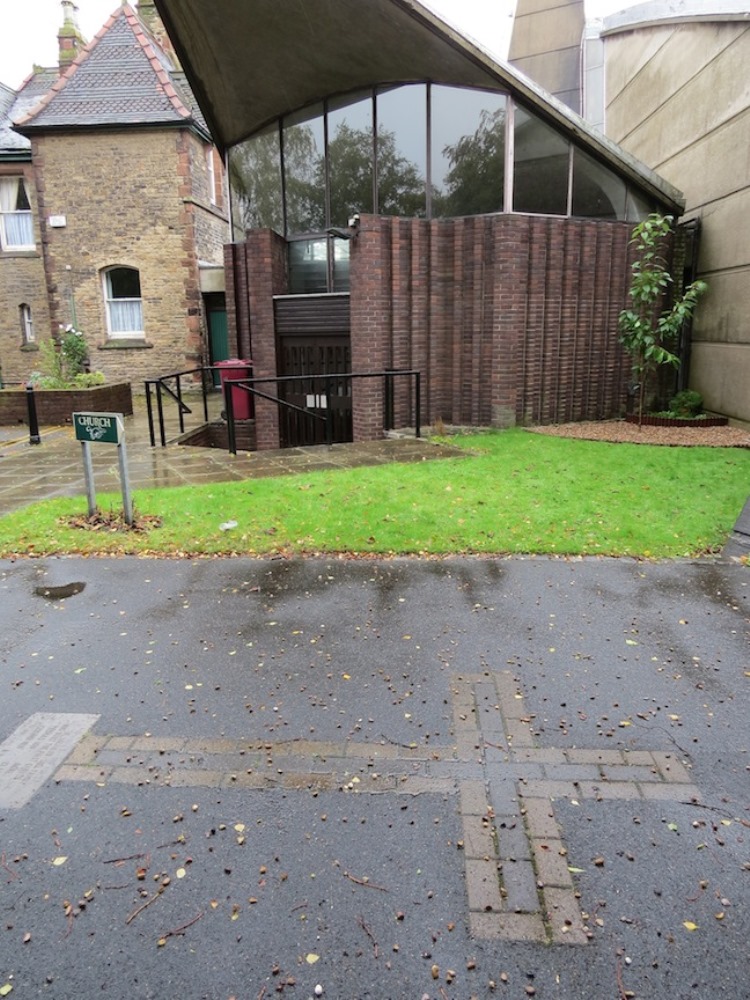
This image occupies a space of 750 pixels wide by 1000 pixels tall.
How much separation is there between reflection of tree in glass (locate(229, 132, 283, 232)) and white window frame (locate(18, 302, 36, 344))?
33.3ft

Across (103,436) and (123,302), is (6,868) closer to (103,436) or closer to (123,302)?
(103,436)

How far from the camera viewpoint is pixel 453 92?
37.3 feet

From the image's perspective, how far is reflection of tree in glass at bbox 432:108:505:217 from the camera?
1135 centimetres

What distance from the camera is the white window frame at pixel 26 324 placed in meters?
20.8

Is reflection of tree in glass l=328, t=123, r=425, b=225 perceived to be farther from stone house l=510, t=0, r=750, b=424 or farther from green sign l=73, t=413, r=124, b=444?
green sign l=73, t=413, r=124, b=444

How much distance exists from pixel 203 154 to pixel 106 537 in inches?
675

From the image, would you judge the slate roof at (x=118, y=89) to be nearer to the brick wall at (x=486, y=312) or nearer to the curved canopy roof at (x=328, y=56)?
the curved canopy roof at (x=328, y=56)

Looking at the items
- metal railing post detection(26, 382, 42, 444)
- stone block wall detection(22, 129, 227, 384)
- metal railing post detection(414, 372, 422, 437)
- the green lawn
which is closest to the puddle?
the green lawn

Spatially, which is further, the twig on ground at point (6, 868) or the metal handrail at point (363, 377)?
the metal handrail at point (363, 377)

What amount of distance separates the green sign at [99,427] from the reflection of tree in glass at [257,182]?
8.25m

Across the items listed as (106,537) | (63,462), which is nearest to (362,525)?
(106,537)

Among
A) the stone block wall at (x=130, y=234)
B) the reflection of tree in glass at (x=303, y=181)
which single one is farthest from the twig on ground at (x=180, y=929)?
the stone block wall at (x=130, y=234)

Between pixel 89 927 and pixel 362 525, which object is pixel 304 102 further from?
pixel 89 927

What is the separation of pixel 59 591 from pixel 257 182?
36.4ft
